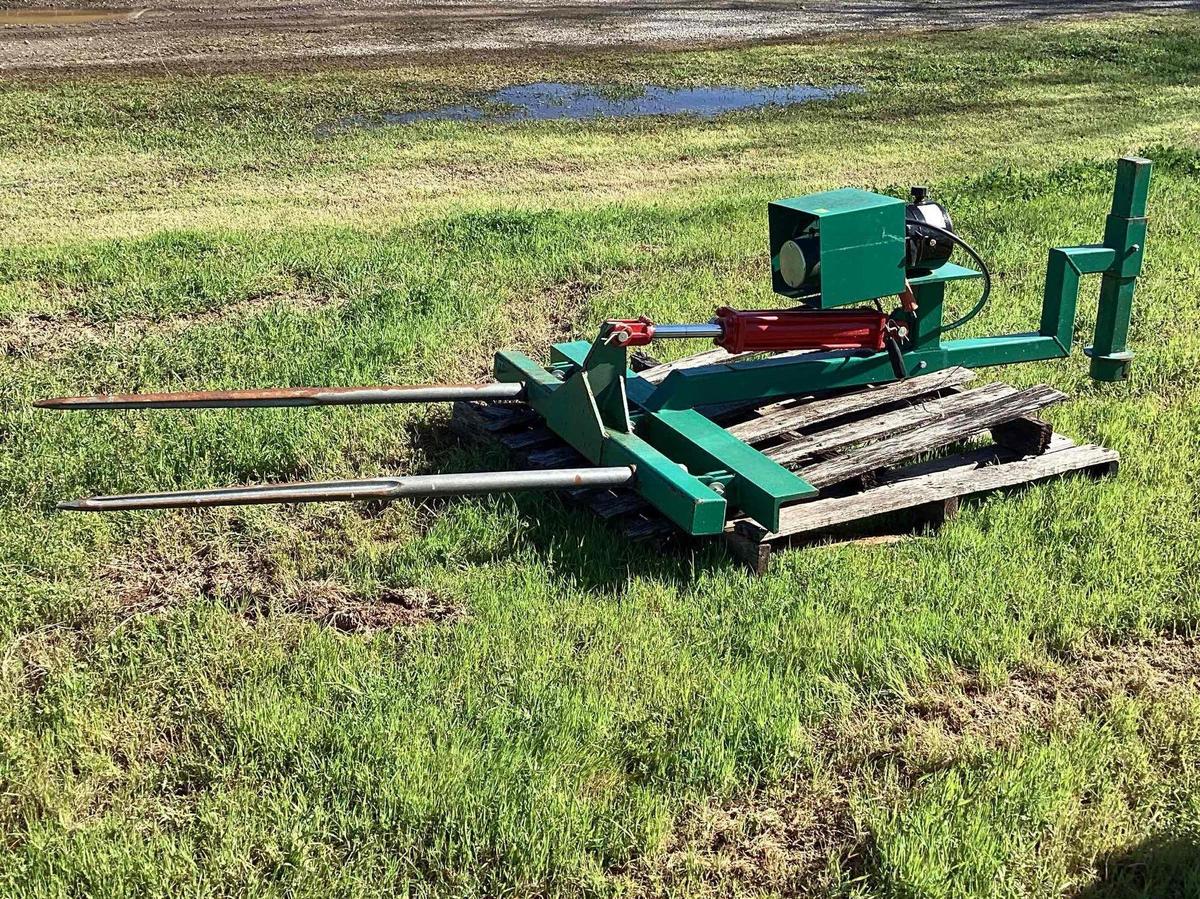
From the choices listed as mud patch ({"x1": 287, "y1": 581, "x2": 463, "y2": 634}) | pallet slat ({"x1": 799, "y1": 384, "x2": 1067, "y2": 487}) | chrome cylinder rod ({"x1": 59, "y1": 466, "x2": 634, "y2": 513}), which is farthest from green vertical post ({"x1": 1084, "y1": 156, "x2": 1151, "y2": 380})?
mud patch ({"x1": 287, "y1": 581, "x2": 463, "y2": 634})

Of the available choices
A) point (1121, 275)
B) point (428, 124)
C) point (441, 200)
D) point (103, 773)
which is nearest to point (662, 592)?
point (103, 773)

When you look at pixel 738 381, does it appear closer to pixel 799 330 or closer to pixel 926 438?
pixel 799 330

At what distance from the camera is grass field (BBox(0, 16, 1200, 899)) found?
313 cm

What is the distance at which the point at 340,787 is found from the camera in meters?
3.27

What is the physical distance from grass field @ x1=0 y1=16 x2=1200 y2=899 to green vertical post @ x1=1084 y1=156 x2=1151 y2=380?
355mm

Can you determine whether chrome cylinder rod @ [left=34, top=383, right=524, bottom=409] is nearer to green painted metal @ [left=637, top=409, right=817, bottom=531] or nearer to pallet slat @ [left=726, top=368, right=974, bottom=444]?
green painted metal @ [left=637, top=409, right=817, bottom=531]

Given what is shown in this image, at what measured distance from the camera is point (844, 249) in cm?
469

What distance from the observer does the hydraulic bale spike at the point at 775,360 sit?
14.5ft

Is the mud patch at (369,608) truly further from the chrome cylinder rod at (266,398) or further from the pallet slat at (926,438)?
the pallet slat at (926,438)

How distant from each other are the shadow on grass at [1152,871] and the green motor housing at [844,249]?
2263 millimetres

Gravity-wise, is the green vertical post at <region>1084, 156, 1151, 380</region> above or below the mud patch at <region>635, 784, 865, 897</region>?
above

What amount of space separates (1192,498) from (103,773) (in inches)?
171

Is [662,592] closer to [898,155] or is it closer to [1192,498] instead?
[1192,498]

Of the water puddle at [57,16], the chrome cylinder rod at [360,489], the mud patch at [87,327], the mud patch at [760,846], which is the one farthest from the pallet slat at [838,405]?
the water puddle at [57,16]
